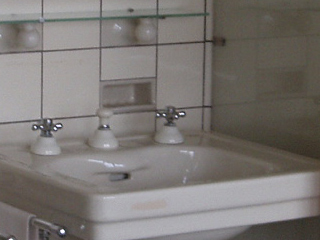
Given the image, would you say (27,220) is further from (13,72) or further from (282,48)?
(282,48)

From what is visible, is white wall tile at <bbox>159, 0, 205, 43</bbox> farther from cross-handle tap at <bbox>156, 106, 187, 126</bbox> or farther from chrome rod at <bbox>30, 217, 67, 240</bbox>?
chrome rod at <bbox>30, 217, 67, 240</bbox>

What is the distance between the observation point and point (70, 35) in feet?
7.49

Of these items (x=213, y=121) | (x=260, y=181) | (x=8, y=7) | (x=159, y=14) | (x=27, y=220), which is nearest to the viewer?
(x=27, y=220)

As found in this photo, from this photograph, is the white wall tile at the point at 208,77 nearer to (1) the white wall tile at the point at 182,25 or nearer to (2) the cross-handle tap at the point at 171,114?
(1) the white wall tile at the point at 182,25

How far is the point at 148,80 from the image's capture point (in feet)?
7.97

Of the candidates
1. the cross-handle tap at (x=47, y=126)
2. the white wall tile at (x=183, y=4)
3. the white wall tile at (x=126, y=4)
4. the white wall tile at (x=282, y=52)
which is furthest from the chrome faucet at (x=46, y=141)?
the white wall tile at (x=282, y=52)

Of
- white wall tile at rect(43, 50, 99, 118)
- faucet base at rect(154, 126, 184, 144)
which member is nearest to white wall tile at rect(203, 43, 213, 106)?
faucet base at rect(154, 126, 184, 144)

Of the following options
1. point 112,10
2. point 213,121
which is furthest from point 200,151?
point 112,10

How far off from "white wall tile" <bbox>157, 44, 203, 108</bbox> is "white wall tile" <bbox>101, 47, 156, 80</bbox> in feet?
0.10

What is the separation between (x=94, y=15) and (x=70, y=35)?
8 centimetres

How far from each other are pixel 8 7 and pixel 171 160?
531mm

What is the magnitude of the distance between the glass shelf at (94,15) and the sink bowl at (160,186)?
30 cm

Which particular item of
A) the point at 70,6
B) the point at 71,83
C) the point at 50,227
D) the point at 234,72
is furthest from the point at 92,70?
the point at 50,227

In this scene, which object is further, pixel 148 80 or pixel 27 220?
pixel 148 80
